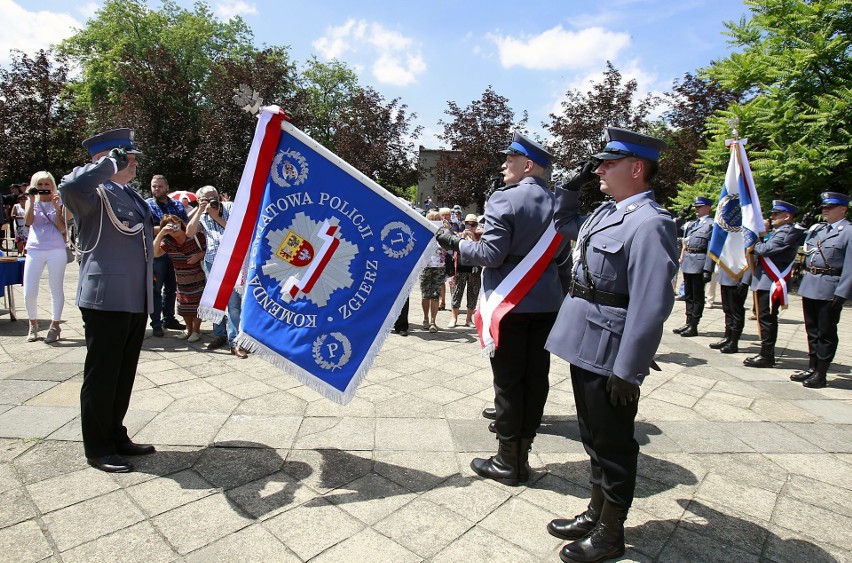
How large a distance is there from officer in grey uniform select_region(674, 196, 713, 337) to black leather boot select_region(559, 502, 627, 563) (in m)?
7.01

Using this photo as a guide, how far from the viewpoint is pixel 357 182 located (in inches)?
124

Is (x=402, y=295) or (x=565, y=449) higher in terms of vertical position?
(x=402, y=295)

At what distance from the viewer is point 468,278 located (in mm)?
7715

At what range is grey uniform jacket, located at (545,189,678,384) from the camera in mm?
2150

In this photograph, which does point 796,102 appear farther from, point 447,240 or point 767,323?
point 447,240

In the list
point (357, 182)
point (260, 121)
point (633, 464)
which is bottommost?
point (633, 464)

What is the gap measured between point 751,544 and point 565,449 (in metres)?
1.25

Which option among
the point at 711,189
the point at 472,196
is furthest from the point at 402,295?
the point at 472,196

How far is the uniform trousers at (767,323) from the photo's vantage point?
21.5 ft

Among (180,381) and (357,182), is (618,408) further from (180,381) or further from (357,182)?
(180,381)

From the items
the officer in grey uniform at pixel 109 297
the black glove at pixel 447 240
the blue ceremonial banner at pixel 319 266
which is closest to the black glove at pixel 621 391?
the black glove at pixel 447 240

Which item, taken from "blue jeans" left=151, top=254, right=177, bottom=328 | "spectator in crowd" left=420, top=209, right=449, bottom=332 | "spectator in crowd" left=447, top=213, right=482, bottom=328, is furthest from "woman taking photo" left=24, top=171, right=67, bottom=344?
"spectator in crowd" left=447, top=213, right=482, bottom=328

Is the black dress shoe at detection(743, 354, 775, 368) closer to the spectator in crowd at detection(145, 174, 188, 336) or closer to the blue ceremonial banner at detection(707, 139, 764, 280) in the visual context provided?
the blue ceremonial banner at detection(707, 139, 764, 280)

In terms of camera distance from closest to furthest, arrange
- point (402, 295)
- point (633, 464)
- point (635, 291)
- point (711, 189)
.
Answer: point (635, 291) < point (633, 464) < point (402, 295) < point (711, 189)
